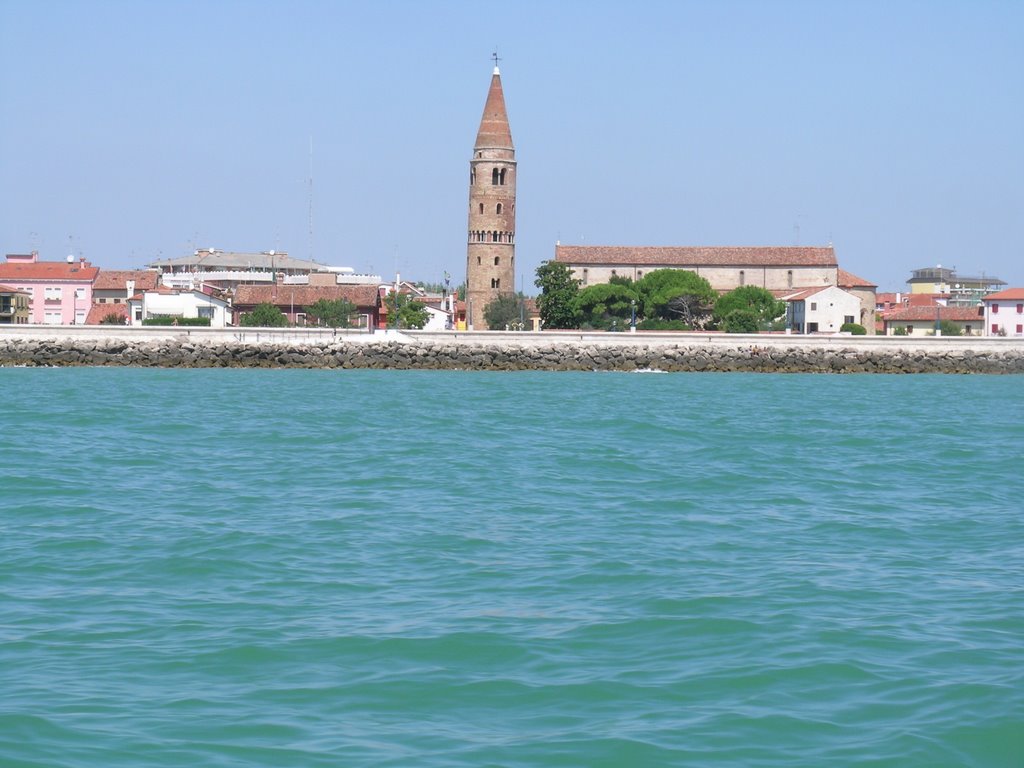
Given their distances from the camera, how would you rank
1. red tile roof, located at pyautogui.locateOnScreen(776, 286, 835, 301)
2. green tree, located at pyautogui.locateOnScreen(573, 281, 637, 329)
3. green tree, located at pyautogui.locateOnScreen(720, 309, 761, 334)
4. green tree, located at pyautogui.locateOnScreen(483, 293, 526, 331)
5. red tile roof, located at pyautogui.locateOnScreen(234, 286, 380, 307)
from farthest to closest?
green tree, located at pyautogui.locateOnScreen(483, 293, 526, 331) < red tile roof, located at pyautogui.locateOnScreen(234, 286, 380, 307) < red tile roof, located at pyautogui.locateOnScreen(776, 286, 835, 301) < green tree, located at pyautogui.locateOnScreen(573, 281, 637, 329) < green tree, located at pyautogui.locateOnScreen(720, 309, 761, 334)

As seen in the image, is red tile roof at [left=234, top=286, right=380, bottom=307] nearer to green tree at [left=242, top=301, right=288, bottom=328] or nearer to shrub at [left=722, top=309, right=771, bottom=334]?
green tree at [left=242, top=301, right=288, bottom=328]

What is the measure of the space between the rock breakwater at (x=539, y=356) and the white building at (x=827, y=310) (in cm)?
1758

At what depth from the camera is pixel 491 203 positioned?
77.8 metres

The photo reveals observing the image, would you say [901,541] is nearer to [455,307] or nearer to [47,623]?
[47,623]

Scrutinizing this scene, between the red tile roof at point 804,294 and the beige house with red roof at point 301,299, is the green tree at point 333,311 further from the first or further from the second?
the red tile roof at point 804,294

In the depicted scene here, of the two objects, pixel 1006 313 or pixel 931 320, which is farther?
pixel 931 320

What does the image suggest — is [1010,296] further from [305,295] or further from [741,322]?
Result: [305,295]

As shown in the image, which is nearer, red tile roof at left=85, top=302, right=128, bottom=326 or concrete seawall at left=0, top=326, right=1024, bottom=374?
concrete seawall at left=0, top=326, right=1024, bottom=374

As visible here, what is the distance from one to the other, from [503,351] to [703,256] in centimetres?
3178

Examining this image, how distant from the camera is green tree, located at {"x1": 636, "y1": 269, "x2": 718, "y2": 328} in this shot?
7275cm

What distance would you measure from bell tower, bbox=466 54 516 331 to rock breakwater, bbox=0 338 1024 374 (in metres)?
25.6

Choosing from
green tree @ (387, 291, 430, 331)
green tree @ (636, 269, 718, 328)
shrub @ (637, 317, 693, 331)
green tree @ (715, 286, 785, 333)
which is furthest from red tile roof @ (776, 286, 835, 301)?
green tree @ (387, 291, 430, 331)

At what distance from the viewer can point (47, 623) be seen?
8.16 m

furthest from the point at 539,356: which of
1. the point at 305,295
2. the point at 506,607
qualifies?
the point at 506,607
